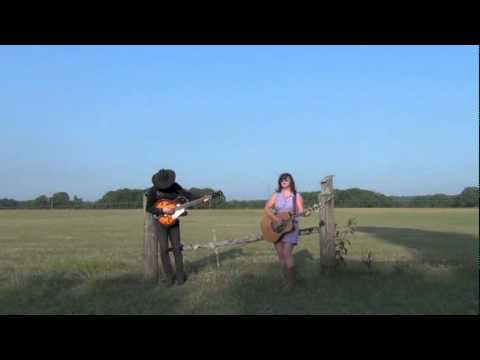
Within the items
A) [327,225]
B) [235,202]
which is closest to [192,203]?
[327,225]

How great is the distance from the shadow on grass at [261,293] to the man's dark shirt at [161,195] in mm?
1186

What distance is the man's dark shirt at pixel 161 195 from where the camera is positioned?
815 cm

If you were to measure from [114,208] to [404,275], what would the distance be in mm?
56845

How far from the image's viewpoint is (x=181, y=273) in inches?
317

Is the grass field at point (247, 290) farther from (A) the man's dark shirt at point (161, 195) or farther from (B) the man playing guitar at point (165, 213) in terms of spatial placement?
(A) the man's dark shirt at point (161, 195)

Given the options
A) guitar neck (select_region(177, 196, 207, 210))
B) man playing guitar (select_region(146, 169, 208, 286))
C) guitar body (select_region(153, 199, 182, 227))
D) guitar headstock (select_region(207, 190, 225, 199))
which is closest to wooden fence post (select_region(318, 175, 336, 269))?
guitar headstock (select_region(207, 190, 225, 199))

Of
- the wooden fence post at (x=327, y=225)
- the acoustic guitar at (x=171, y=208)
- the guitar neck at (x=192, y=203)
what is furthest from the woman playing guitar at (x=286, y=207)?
the acoustic guitar at (x=171, y=208)

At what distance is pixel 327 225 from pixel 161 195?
9.07 ft

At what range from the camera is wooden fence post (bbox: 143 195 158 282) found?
27.4 ft

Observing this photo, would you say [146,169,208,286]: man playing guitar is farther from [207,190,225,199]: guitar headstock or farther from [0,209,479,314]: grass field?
[207,190,225,199]: guitar headstock

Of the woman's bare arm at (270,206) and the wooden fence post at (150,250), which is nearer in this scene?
the woman's bare arm at (270,206)

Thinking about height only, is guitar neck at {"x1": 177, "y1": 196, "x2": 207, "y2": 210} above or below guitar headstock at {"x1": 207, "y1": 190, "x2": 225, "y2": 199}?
below

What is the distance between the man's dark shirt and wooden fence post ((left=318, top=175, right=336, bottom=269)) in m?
2.20
